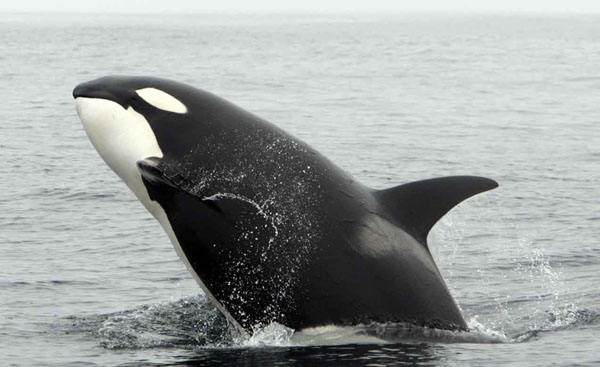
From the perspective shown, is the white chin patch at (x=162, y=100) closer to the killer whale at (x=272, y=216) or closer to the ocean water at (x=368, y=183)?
the killer whale at (x=272, y=216)

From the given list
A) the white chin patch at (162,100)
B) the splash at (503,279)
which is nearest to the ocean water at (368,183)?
the splash at (503,279)

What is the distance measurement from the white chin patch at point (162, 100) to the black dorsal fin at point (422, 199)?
2.13 meters

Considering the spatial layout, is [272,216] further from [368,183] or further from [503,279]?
[368,183]

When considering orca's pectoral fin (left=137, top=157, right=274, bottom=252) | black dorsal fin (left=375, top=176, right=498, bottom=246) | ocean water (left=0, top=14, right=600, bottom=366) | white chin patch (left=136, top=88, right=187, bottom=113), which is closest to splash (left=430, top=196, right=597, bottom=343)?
ocean water (left=0, top=14, right=600, bottom=366)

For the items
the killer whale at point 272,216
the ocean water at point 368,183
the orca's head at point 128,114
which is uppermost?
the orca's head at point 128,114

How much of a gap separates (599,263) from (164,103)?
7.28 meters

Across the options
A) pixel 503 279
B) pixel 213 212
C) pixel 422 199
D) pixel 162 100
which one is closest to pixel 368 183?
pixel 503 279

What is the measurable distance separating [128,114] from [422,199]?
2923mm

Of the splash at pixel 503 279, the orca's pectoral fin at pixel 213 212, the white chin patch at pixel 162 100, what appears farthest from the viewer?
the splash at pixel 503 279

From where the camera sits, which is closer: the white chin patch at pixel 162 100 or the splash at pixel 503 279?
the white chin patch at pixel 162 100

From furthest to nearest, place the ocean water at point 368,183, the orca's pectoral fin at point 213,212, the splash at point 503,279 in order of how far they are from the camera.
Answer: the splash at point 503,279, the ocean water at point 368,183, the orca's pectoral fin at point 213,212

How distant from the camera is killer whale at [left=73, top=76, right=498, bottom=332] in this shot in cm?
1095

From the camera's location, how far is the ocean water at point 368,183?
440 inches

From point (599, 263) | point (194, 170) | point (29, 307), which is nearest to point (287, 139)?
point (194, 170)
